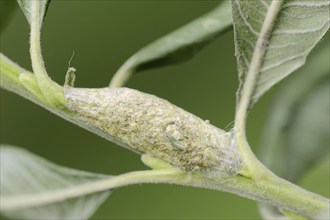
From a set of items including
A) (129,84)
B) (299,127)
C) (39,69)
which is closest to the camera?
(39,69)

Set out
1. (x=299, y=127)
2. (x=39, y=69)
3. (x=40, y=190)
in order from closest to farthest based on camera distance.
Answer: (x=39, y=69)
(x=40, y=190)
(x=299, y=127)

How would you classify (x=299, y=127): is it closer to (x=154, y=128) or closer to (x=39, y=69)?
(x=154, y=128)

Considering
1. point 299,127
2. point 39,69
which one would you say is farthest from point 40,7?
point 299,127

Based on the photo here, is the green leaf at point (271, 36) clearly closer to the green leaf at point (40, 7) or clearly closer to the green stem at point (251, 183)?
the green stem at point (251, 183)

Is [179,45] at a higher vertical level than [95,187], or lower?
higher

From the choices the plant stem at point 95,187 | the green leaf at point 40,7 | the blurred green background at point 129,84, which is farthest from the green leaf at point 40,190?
the blurred green background at point 129,84

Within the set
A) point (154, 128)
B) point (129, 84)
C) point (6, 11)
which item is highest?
point (6, 11)
